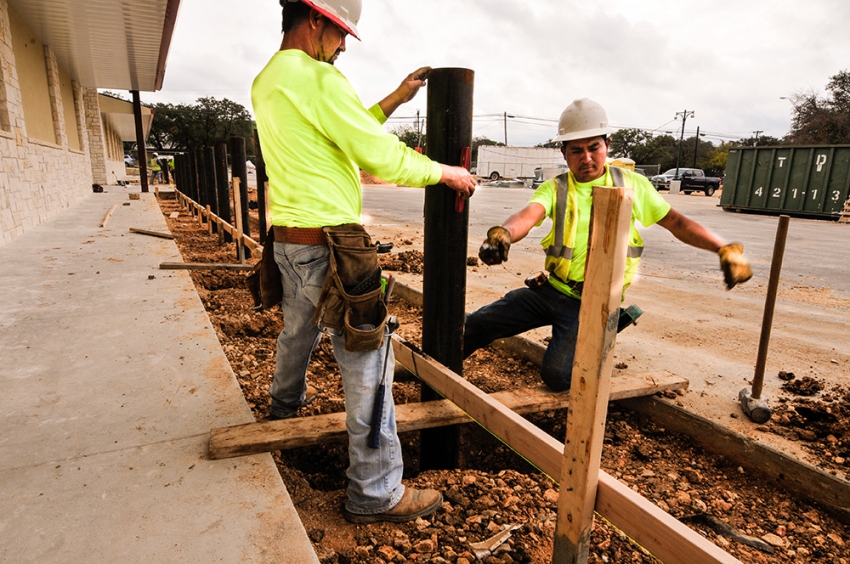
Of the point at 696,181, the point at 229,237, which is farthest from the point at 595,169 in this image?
the point at 696,181

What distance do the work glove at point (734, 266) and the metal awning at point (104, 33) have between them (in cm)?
1256

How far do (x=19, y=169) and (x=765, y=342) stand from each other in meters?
10.2

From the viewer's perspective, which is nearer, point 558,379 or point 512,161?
point 558,379

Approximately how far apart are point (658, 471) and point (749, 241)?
36.8ft

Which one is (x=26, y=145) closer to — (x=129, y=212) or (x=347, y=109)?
(x=129, y=212)

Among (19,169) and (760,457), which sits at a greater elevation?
(19,169)

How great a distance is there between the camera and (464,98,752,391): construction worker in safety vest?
9.65ft

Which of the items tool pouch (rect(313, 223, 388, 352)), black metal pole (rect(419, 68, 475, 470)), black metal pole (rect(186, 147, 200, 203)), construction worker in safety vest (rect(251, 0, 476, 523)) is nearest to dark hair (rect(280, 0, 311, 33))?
construction worker in safety vest (rect(251, 0, 476, 523))

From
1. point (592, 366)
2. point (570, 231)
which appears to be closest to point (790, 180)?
point (570, 231)

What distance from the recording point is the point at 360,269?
2033mm

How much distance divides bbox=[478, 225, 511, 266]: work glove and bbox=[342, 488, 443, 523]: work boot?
3.34 feet

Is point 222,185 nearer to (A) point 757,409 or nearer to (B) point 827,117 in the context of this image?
(A) point 757,409

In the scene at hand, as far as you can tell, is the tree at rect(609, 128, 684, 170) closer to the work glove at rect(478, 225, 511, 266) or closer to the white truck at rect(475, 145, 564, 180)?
the white truck at rect(475, 145, 564, 180)

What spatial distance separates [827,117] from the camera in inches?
1457
